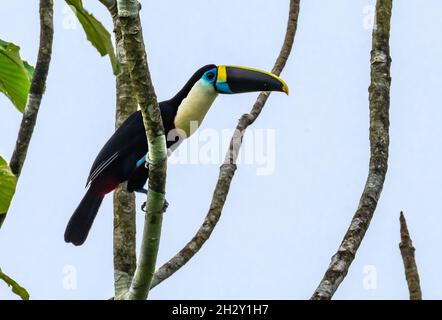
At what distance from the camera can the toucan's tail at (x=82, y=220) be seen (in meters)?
6.00

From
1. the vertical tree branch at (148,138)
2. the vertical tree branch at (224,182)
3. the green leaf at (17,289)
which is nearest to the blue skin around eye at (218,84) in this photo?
the vertical tree branch at (224,182)

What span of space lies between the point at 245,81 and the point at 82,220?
1308mm

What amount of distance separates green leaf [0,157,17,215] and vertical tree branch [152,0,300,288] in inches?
50.7

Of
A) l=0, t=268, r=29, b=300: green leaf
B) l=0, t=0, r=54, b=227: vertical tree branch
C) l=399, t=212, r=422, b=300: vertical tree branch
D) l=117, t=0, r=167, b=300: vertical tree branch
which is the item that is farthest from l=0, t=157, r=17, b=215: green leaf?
l=399, t=212, r=422, b=300: vertical tree branch

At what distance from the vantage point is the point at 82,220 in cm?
600

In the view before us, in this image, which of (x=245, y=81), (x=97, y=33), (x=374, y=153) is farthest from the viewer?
(x=245, y=81)

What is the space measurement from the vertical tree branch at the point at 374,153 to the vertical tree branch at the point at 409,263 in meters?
0.40

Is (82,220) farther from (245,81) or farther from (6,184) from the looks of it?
(6,184)

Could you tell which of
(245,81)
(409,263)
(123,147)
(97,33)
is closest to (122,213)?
(123,147)

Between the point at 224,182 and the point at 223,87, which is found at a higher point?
the point at 223,87

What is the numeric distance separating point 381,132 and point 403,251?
933mm

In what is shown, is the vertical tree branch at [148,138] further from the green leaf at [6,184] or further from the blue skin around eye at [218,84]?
the blue skin around eye at [218,84]
